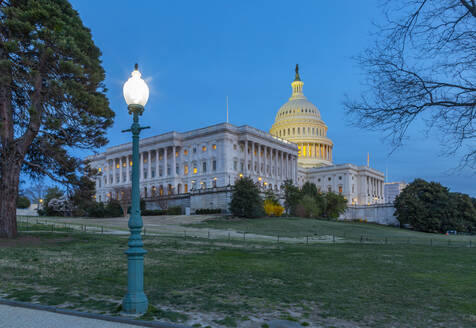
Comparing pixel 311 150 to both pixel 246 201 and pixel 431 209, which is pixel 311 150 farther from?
pixel 246 201

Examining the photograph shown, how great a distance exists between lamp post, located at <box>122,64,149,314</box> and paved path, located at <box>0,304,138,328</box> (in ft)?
2.61

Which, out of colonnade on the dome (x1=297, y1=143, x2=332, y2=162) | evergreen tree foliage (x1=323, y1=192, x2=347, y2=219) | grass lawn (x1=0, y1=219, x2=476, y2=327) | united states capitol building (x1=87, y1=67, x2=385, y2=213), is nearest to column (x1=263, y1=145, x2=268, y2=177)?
united states capitol building (x1=87, y1=67, x2=385, y2=213)

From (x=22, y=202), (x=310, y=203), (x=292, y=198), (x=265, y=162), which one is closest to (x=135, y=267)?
(x=310, y=203)

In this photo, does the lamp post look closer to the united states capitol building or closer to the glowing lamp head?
the glowing lamp head

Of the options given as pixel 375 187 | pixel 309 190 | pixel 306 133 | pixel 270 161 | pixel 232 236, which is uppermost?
pixel 306 133

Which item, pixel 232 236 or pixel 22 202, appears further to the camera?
pixel 22 202

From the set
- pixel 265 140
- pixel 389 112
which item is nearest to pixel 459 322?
pixel 389 112

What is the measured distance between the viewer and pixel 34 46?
869 inches

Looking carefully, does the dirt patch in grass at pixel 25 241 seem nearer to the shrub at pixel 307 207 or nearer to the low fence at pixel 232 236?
the low fence at pixel 232 236

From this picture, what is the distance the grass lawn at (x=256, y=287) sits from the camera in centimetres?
886

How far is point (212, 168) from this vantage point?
325ft

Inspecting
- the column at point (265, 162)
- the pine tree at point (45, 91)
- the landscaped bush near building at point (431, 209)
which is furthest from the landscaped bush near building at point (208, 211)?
the pine tree at point (45, 91)

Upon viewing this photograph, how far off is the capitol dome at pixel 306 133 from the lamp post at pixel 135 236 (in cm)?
13944

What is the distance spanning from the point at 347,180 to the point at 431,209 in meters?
48.0
